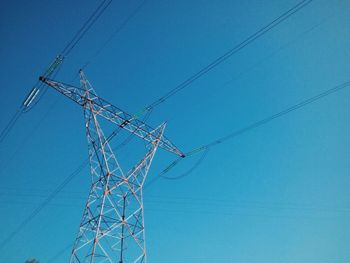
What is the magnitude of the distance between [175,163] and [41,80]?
339 inches

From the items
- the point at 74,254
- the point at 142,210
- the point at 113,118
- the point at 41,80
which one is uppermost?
the point at 41,80

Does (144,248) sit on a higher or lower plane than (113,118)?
lower

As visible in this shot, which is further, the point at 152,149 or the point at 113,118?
the point at 152,149

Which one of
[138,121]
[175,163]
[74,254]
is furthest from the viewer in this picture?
[175,163]

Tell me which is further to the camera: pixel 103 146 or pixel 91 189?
A: pixel 103 146

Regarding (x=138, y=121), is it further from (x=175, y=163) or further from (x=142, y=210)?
(x=142, y=210)

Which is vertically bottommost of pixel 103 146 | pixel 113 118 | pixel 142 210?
pixel 142 210

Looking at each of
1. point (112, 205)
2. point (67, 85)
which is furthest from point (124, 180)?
point (67, 85)

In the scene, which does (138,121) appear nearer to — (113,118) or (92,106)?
(113,118)

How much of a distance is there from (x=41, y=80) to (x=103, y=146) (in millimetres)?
4478

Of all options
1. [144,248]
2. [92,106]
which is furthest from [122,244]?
[92,106]

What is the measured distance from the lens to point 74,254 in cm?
1033

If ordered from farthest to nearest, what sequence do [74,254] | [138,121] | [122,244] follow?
[138,121] → [122,244] → [74,254]

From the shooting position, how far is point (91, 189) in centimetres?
1194
